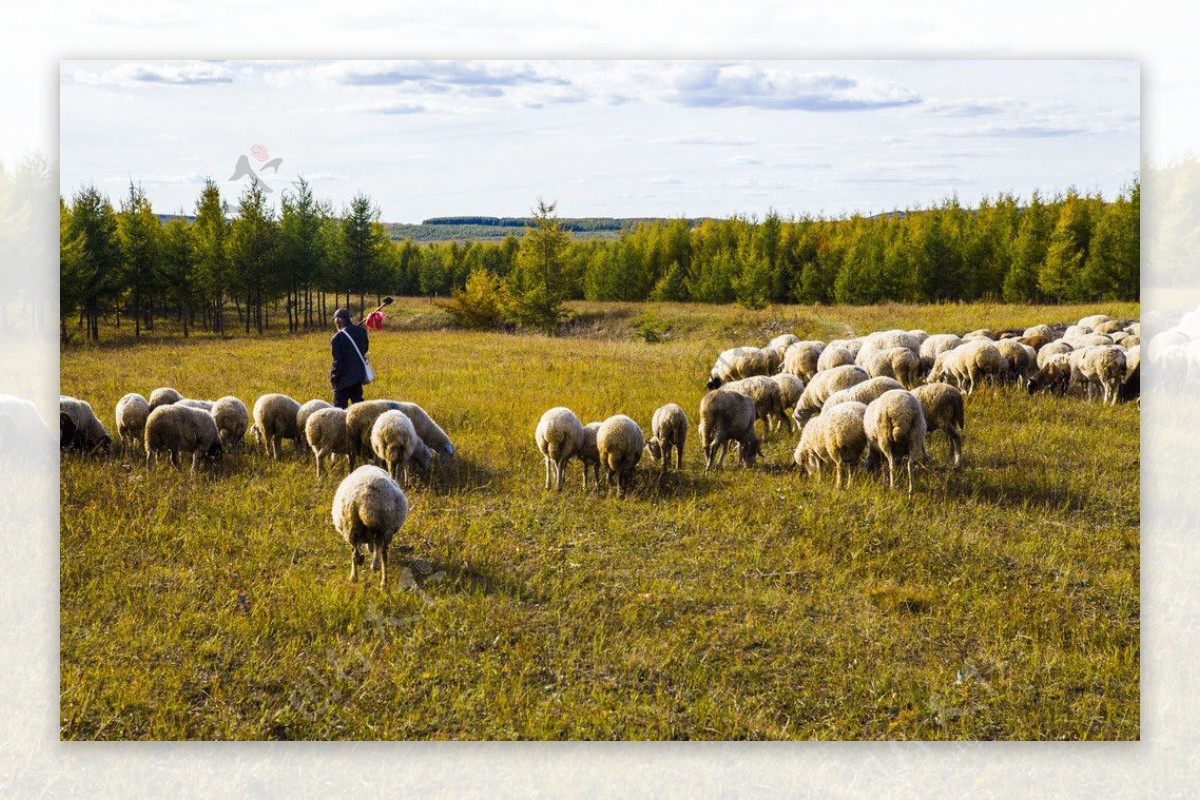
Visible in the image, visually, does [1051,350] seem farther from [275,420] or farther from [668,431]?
[275,420]

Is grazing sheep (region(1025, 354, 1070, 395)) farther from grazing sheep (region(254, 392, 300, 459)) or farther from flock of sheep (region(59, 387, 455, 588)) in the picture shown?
grazing sheep (region(254, 392, 300, 459))

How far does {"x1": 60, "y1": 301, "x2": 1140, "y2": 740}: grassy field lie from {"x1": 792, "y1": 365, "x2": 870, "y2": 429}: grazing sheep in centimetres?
251

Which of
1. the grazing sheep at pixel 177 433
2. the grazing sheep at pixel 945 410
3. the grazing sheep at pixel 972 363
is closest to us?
the grazing sheep at pixel 177 433

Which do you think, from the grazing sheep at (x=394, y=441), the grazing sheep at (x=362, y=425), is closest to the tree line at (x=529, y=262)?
the grazing sheep at (x=362, y=425)

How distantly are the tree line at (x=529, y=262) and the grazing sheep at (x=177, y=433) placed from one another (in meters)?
1.24

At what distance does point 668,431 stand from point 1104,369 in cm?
753

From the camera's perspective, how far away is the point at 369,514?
6.84m

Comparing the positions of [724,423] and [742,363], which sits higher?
[742,363]

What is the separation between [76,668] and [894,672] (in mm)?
5600

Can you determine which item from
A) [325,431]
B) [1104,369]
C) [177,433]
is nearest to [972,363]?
[1104,369]

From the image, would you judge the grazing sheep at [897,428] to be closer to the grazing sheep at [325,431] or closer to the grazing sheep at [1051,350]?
the grazing sheep at [325,431]

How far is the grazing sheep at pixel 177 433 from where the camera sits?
9945 mm

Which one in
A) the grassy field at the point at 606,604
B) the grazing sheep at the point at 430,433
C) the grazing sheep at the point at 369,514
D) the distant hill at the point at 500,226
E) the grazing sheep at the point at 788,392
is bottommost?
the grassy field at the point at 606,604

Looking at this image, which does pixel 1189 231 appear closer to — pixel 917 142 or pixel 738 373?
pixel 917 142
